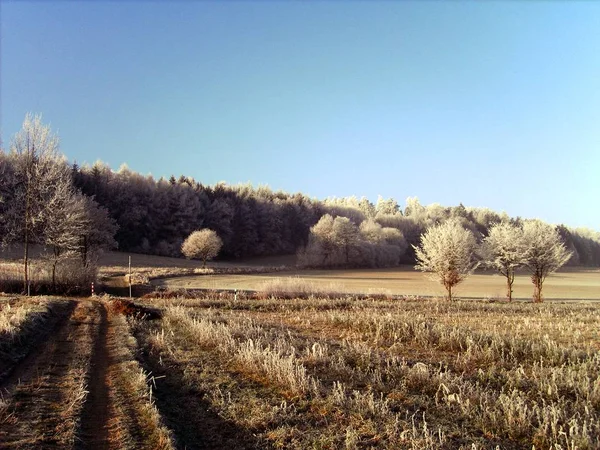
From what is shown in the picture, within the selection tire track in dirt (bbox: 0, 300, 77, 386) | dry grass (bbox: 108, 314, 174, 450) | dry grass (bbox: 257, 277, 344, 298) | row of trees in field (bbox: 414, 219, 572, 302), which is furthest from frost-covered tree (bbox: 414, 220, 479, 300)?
dry grass (bbox: 108, 314, 174, 450)

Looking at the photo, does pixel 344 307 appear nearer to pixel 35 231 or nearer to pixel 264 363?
pixel 264 363

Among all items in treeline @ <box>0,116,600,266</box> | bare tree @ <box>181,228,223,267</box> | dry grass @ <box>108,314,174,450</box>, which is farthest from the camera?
treeline @ <box>0,116,600,266</box>

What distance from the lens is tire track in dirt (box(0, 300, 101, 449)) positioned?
5812 mm

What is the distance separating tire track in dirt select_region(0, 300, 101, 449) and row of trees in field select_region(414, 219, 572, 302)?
92.2 ft

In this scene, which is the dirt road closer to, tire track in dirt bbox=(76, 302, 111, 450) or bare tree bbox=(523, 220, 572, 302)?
tire track in dirt bbox=(76, 302, 111, 450)

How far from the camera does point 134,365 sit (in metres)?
9.27

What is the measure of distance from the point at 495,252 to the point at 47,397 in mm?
37304

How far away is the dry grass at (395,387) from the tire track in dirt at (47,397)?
6.17 feet

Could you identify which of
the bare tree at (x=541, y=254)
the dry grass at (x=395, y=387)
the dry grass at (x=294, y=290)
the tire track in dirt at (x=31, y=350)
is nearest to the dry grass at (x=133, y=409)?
the dry grass at (x=395, y=387)

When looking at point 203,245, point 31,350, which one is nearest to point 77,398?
point 31,350

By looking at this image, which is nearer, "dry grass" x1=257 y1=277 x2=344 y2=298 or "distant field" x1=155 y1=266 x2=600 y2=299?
"dry grass" x1=257 y1=277 x2=344 y2=298

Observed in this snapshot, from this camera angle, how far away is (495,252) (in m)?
38.2

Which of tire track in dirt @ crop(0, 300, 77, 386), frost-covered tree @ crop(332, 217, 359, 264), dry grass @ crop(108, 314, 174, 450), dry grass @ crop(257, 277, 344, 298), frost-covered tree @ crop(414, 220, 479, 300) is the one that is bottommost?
dry grass @ crop(257, 277, 344, 298)

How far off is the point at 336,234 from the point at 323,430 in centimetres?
7966
